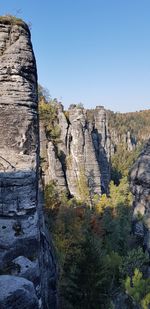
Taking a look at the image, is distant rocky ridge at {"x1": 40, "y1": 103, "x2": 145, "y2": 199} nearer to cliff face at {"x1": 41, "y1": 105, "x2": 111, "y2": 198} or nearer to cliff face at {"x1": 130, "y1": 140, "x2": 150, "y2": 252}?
cliff face at {"x1": 41, "y1": 105, "x2": 111, "y2": 198}

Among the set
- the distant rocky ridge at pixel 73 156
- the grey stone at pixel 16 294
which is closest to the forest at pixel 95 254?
the distant rocky ridge at pixel 73 156

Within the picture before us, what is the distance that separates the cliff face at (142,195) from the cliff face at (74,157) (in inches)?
936

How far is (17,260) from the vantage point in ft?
42.1

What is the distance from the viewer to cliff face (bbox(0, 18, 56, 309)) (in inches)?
512

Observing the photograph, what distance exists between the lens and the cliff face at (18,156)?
1302 cm

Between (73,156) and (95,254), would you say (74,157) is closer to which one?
(73,156)

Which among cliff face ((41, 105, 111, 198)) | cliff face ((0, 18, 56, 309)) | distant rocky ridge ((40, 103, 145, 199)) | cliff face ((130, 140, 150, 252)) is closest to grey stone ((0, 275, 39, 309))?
cliff face ((0, 18, 56, 309))

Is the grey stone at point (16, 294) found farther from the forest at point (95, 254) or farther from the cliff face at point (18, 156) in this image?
the forest at point (95, 254)

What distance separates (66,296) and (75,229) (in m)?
14.1

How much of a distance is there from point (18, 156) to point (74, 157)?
43509 millimetres

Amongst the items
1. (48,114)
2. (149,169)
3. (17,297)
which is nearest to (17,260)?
(17,297)

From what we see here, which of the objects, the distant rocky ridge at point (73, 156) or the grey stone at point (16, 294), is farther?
the distant rocky ridge at point (73, 156)

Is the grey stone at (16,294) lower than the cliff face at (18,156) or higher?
lower

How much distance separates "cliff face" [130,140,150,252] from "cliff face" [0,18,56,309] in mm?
14455
